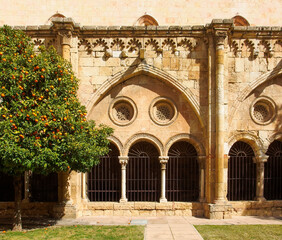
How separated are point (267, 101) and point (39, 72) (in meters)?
8.34

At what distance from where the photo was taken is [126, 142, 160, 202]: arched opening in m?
11.7

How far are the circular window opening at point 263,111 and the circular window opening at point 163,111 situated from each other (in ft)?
10.0

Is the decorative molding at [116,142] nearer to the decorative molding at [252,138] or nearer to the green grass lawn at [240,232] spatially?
the green grass lawn at [240,232]

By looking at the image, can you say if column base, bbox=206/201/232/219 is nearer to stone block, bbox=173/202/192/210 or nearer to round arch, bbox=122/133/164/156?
stone block, bbox=173/202/192/210

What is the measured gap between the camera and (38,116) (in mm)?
8031

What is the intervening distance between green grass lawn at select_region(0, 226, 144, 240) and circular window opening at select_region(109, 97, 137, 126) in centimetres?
392

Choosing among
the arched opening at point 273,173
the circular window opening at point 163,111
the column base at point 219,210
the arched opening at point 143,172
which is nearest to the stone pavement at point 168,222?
the column base at point 219,210

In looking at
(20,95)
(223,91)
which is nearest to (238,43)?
(223,91)

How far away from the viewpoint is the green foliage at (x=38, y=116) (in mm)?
7873

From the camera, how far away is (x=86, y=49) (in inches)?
446

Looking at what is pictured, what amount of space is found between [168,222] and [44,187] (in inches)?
193

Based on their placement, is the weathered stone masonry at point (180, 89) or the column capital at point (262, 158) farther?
the column capital at point (262, 158)

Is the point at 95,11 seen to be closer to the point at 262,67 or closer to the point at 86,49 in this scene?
the point at 86,49

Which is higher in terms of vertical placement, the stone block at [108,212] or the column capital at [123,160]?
the column capital at [123,160]
